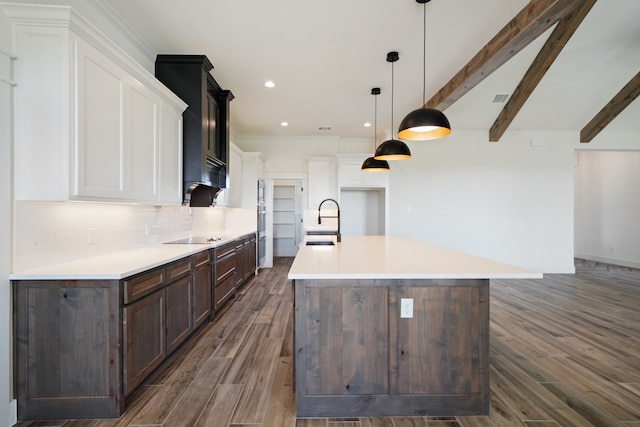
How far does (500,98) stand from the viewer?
4867 mm

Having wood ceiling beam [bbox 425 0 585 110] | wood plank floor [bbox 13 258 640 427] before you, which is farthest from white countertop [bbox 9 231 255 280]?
wood ceiling beam [bbox 425 0 585 110]

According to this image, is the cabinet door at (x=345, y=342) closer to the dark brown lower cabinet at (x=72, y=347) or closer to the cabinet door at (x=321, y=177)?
the dark brown lower cabinet at (x=72, y=347)

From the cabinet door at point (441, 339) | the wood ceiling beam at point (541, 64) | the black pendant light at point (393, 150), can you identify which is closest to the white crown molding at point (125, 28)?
the black pendant light at point (393, 150)

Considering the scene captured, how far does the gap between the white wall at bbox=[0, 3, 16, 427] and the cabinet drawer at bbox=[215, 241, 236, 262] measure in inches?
70.8

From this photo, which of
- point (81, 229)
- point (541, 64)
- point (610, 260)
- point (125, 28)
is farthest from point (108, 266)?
A: point (610, 260)

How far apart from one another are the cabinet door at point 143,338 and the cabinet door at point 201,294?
0.58m

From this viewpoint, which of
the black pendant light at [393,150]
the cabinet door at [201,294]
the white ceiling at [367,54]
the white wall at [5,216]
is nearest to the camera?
the white wall at [5,216]

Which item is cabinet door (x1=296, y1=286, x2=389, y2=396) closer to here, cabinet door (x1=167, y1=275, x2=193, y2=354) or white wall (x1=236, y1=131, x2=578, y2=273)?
cabinet door (x1=167, y1=275, x2=193, y2=354)

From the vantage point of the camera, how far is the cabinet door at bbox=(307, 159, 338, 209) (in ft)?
20.0

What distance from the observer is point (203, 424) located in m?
1.71

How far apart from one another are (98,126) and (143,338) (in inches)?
57.6

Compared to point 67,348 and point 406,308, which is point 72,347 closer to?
point 67,348

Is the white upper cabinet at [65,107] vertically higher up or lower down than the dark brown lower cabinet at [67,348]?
higher up

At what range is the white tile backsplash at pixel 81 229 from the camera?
1740mm
